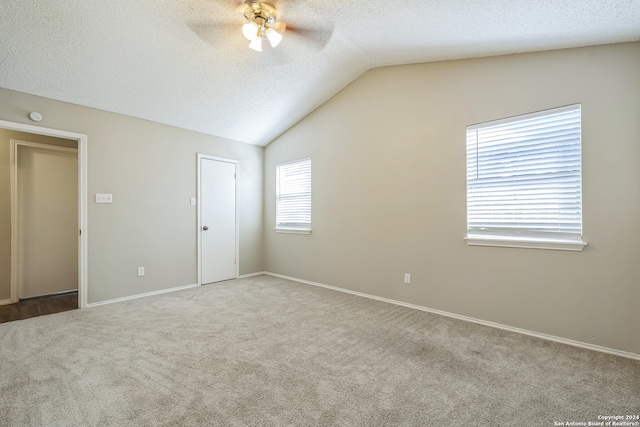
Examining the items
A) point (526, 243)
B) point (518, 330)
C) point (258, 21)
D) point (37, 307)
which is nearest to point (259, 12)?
point (258, 21)

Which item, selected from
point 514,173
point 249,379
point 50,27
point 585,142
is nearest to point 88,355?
point 249,379

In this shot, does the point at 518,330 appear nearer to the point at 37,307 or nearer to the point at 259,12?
the point at 259,12

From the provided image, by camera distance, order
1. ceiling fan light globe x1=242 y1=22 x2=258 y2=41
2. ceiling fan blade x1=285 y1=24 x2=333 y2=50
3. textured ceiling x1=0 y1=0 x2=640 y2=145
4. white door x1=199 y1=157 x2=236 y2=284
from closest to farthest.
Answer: textured ceiling x1=0 y1=0 x2=640 y2=145 → ceiling fan light globe x1=242 y1=22 x2=258 y2=41 → ceiling fan blade x1=285 y1=24 x2=333 y2=50 → white door x1=199 y1=157 x2=236 y2=284

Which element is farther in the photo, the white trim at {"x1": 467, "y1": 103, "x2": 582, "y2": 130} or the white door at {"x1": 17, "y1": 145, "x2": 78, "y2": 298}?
the white door at {"x1": 17, "y1": 145, "x2": 78, "y2": 298}

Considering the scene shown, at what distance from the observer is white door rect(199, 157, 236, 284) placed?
4.88m

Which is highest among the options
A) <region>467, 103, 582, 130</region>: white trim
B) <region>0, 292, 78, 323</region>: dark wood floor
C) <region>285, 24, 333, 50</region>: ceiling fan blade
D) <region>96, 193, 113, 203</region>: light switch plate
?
<region>285, 24, 333, 50</region>: ceiling fan blade

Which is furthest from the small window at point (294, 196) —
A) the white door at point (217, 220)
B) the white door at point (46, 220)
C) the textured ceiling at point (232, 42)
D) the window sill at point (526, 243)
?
the white door at point (46, 220)

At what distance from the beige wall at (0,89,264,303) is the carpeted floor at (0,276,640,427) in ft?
2.54

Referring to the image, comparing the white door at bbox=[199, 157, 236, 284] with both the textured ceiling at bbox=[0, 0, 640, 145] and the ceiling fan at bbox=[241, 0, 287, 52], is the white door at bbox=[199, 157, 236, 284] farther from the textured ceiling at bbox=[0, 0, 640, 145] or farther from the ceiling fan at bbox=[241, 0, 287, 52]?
the ceiling fan at bbox=[241, 0, 287, 52]

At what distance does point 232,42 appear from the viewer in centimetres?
307

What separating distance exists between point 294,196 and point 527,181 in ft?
11.5

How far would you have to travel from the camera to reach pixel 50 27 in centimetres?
263

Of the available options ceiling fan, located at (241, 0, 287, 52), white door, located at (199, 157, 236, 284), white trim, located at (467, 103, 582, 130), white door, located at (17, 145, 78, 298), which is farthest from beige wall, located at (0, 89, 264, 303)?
white trim, located at (467, 103, 582, 130)

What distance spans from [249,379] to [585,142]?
11.3 feet
